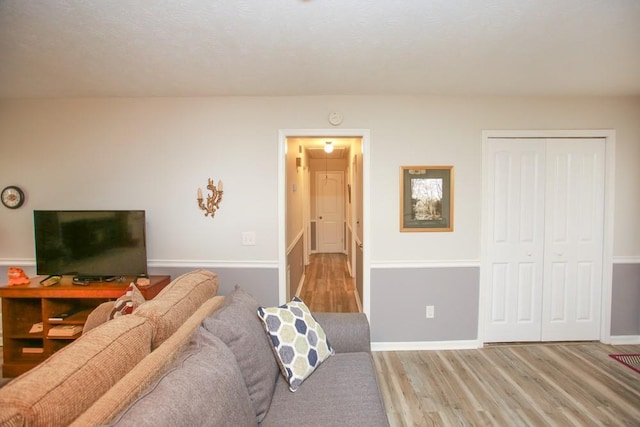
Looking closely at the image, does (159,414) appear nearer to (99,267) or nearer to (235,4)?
(235,4)

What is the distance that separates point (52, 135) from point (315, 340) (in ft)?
10.5

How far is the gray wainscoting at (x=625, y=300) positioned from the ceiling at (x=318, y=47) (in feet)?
5.63

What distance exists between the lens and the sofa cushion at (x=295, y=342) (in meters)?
1.62

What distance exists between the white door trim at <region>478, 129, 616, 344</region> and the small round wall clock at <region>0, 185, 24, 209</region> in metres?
4.50

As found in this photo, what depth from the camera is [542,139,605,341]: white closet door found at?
2.96m

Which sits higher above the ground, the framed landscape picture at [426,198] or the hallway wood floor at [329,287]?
the framed landscape picture at [426,198]

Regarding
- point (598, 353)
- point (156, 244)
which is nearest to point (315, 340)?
point (156, 244)

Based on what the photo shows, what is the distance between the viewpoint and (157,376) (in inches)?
44.4

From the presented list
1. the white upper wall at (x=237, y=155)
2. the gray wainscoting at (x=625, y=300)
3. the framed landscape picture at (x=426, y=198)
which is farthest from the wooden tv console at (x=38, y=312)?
the gray wainscoting at (x=625, y=300)

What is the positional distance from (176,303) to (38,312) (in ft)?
7.25

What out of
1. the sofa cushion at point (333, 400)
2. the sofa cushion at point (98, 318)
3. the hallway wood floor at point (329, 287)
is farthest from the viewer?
the hallway wood floor at point (329, 287)

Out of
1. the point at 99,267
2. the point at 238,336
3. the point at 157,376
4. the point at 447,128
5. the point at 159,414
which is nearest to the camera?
the point at 159,414

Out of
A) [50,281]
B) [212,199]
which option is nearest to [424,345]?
[212,199]

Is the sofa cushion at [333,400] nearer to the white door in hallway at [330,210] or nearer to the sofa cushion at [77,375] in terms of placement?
the sofa cushion at [77,375]
